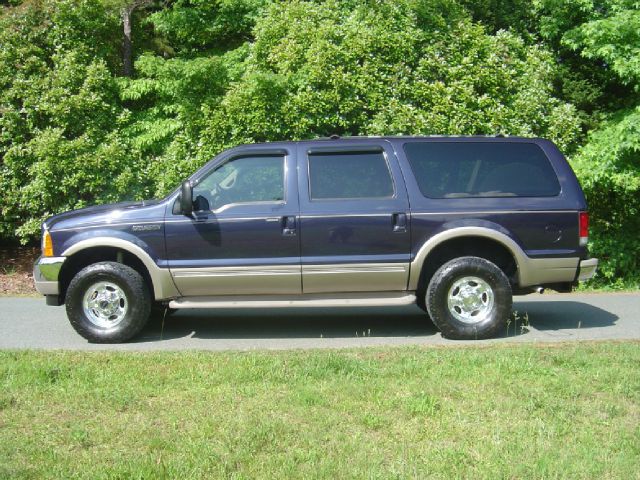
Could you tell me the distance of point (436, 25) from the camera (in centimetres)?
1362

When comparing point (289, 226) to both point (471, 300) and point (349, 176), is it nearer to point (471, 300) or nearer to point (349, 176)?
point (349, 176)

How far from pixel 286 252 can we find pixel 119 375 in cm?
232

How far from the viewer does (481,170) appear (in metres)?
8.28

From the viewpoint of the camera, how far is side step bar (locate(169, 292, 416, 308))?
8.03 metres

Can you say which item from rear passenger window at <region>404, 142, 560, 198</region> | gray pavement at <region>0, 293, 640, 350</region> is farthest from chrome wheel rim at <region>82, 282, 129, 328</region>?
rear passenger window at <region>404, 142, 560, 198</region>

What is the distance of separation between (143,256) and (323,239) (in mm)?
1835

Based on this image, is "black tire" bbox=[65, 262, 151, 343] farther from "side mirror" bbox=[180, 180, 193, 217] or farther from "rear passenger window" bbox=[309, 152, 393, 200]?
"rear passenger window" bbox=[309, 152, 393, 200]

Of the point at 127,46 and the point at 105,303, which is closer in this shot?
the point at 105,303

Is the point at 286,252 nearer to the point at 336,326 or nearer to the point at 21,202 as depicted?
the point at 336,326

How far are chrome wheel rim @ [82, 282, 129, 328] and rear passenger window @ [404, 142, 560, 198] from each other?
3317mm

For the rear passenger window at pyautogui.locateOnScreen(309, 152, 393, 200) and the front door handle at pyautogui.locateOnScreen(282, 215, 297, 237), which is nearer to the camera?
the front door handle at pyautogui.locateOnScreen(282, 215, 297, 237)

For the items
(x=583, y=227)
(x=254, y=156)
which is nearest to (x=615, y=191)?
(x=583, y=227)

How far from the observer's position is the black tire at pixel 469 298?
7.99 m

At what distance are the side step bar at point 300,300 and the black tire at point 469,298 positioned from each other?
306 millimetres
